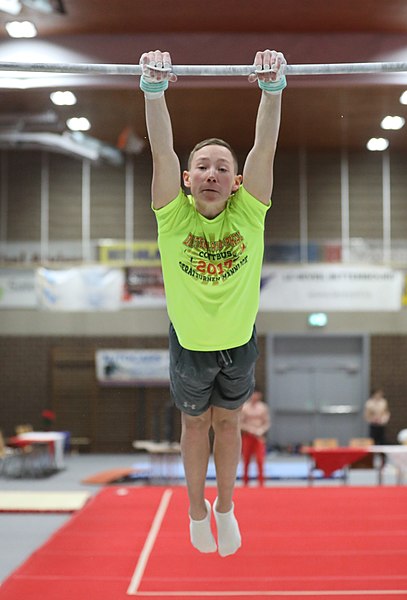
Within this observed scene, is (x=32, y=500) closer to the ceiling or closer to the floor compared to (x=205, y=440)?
closer to the floor

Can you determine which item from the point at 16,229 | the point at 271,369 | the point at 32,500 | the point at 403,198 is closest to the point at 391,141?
the point at 403,198

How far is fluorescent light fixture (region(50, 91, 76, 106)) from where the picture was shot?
30.4 feet

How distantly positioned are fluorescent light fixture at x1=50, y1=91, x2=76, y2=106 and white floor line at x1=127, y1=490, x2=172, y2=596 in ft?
15.7

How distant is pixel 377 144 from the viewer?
1356 cm

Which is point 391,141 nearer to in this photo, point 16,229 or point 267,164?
point 16,229

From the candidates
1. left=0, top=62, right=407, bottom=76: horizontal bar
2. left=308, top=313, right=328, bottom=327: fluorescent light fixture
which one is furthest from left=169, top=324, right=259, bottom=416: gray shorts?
left=308, top=313, right=328, bottom=327: fluorescent light fixture

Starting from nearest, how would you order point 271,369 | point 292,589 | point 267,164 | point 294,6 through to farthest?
point 267,164 < point 292,589 < point 294,6 < point 271,369

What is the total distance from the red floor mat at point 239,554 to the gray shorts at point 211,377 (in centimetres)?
165

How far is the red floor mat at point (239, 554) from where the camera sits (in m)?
4.58

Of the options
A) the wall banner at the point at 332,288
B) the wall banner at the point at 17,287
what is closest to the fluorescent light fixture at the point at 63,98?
the wall banner at the point at 332,288

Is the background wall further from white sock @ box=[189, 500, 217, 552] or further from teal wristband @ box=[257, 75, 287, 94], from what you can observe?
teal wristband @ box=[257, 75, 287, 94]

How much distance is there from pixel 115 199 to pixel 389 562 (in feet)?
35.6

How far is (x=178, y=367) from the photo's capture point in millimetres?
3352

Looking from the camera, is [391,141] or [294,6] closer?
[294,6]
